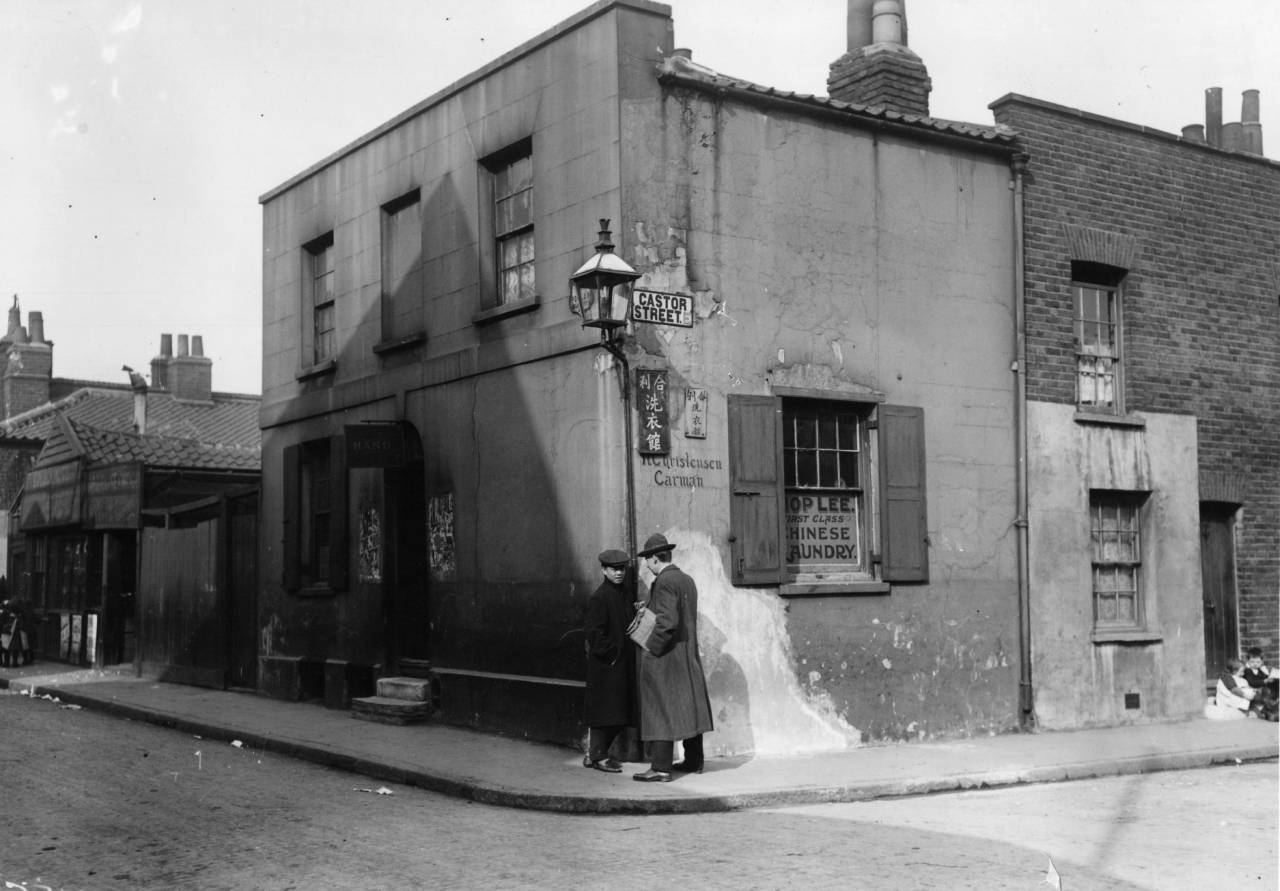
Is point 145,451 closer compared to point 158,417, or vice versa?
point 145,451

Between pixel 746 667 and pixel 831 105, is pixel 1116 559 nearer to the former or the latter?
pixel 746 667

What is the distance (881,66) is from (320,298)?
25.2 feet

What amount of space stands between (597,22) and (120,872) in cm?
823

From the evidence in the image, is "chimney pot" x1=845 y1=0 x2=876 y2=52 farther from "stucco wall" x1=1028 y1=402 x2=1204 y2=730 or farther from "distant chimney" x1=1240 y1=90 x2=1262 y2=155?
"distant chimney" x1=1240 y1=90 x2=1262 y2=155

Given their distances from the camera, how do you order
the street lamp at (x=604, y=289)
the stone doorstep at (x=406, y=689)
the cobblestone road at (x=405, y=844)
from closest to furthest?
1. the cobblestone road at (x=405, y=844)
2. the street lamp at (x=604, y=289)
3. the stone doorstep at (x=406, y=689)

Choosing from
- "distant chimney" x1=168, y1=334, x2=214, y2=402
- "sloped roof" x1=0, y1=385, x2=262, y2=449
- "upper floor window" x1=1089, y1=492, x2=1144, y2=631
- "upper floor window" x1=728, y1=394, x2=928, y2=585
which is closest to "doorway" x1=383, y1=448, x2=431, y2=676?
"upper floor window" x1=728, y1=394, x2=928, y2=585

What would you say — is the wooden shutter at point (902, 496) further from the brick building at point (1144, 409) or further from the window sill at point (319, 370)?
the window sill at point (319, 370)

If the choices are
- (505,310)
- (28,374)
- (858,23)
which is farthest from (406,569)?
(28,374)

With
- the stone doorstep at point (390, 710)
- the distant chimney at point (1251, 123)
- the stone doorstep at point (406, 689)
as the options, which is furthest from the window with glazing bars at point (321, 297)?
the distant chimney at point (1251, 123)

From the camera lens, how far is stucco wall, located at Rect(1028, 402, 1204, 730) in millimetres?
14172

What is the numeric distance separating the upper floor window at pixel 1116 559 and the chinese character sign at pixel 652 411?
18.3 feet

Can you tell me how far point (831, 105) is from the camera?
1291cm

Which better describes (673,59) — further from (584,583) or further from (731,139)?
(584,583)

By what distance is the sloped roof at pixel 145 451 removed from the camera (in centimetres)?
2327
